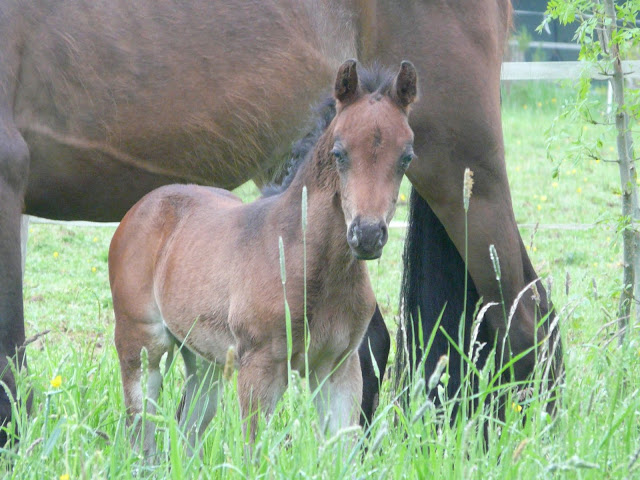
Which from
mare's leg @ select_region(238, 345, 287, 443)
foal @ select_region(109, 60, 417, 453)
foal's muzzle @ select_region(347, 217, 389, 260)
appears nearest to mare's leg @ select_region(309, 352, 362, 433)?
foal @ select_region(109, 60, 417, 453)

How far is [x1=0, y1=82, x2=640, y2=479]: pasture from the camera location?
220 cm

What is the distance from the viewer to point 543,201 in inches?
371

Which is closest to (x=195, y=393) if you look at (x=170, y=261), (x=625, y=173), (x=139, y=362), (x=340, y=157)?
(x=139, y=362)

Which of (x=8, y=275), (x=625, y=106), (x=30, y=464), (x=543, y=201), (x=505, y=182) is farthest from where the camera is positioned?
(x=543, y=201)

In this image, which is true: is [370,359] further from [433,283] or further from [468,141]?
[468,141]

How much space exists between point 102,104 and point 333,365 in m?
A: 1.25

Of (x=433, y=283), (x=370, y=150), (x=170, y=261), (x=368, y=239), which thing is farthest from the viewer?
(x=433, y=283)

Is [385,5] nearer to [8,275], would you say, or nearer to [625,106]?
[625,106]

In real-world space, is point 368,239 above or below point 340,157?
below

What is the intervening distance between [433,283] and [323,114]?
44.3 inches

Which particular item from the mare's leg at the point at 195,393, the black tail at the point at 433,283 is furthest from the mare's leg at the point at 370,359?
the mare's leg at the point at 195,393

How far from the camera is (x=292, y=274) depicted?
3.00m

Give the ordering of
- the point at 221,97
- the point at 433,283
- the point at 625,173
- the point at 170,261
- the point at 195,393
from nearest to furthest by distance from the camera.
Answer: the point at 221,97 < the point at 170,261 < the point at 195,393 < the point at 433,283 < the point at 625,173

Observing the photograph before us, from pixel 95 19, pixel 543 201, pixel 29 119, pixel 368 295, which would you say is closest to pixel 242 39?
pixel 95 19
